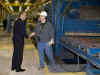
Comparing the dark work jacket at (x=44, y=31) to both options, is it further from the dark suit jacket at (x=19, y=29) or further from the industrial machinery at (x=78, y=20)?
the industrial machinery at (x=78, y=20)

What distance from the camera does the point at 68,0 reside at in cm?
748

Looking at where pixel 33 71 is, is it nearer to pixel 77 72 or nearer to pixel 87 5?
pixel 77 72

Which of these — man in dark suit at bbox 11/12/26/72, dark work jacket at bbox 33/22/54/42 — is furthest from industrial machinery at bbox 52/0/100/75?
man in dark suit at bbox 11/12/26/72

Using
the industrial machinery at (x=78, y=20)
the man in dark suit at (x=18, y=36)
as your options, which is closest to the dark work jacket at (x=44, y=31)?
the man in dark suit at (x=18, y=36)

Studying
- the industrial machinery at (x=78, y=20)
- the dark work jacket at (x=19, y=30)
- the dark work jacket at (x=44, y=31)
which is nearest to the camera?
the dark work jacket at (x=19, y=30)

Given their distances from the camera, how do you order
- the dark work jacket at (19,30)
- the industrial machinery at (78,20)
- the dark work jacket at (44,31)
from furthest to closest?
1. the industrial machinery at (78,20)
2. the dark work jacket at (44,31)
3. the dark work jacket at (19,30)

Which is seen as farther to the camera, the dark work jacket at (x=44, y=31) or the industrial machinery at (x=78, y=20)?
the industrial machinery at (x=78, y=20)

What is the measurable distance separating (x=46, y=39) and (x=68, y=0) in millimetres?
2665

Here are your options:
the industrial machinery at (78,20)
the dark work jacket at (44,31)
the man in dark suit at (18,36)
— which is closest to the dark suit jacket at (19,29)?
the man in dark suit at (18,36)

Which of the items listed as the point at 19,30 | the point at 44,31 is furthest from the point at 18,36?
the point at 44,31

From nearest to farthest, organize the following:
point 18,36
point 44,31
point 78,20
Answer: point 18,36 < point 44,31 < point 78,20

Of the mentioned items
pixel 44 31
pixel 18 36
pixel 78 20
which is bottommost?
pixel 18 36

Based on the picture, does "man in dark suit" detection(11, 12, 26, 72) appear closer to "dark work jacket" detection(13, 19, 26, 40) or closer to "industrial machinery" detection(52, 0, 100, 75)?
"dark work jacket" detection(13, 19, 26, 40)

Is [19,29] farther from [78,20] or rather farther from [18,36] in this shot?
[78,20]
